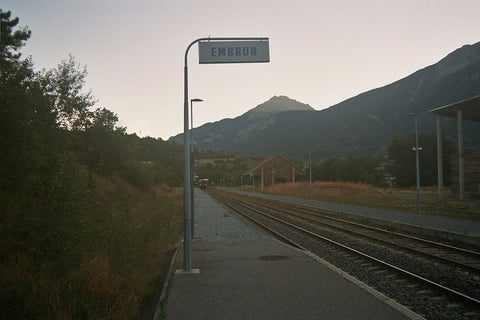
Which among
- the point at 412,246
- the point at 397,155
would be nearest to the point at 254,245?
the point at 412,246

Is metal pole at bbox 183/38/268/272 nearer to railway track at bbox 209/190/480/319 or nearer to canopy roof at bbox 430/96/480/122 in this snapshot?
railway track at bbox 209/190/480/319

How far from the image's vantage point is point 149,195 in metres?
45.0

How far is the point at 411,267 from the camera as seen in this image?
1003 cm

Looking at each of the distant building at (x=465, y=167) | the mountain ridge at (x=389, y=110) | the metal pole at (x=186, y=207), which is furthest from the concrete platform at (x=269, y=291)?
the mountain ridge at (x=389, y=110)

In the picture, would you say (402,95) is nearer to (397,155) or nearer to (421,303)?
(397,155)

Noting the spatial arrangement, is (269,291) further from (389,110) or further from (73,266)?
(389,110)

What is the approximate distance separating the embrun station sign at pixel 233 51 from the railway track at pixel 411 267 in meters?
5.51

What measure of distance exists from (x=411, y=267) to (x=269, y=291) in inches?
183

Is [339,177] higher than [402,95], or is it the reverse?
[402,95]

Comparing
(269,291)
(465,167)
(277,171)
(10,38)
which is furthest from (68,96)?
(277,171)

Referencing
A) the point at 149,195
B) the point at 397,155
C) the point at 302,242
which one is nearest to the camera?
the point at 302,242

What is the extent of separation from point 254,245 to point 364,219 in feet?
34.1

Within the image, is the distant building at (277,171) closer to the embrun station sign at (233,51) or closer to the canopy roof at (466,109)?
the canopy roof at (466,109)

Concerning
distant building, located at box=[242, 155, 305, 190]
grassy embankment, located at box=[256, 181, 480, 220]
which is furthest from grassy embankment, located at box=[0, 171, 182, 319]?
distant building, located at box=[242, 155, 305, 190]
